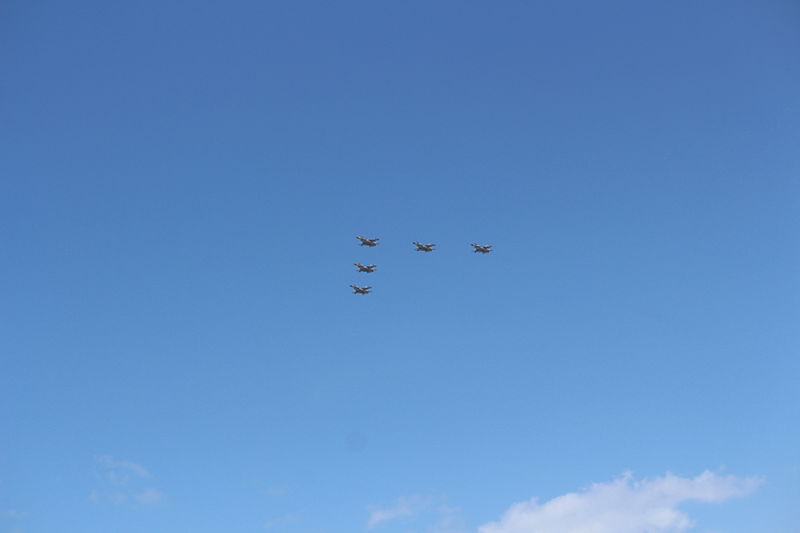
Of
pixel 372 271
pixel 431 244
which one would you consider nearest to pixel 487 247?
pixel 431 244

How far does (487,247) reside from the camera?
160625mm

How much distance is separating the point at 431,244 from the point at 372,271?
35.2 feet

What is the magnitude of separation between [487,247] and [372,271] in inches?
766

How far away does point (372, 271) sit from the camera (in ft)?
527

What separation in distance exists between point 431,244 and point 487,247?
9.32m

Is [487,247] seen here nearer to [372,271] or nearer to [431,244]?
[431,244]

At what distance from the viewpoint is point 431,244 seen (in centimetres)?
16012
